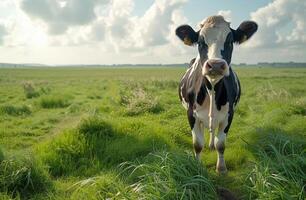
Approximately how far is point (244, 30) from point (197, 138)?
193 centimetres

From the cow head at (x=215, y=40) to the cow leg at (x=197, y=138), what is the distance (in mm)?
1065

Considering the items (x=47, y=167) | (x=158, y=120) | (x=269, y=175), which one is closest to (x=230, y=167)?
(x=269, y=175)

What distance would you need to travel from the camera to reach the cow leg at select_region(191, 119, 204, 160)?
19.9 feet

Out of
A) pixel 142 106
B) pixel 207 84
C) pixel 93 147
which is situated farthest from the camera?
pixel 142 106

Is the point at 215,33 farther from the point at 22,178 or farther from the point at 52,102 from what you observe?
the point at 52,102

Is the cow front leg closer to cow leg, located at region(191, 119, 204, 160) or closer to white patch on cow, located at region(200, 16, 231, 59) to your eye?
cow leg, located at region(191, 119, 204, 160)

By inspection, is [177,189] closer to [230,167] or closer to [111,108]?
[230,167]

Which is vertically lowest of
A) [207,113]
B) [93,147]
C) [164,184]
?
[93,147]

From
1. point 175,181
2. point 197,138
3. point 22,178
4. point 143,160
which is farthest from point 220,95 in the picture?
point 22,178

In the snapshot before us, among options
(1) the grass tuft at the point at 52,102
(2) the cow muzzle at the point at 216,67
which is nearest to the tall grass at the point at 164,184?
(2) the cow muzzle at the point at 216,67

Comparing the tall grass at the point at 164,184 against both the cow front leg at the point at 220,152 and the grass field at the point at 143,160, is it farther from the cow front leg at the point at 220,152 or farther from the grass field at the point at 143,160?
the cow front leg at the point at 220,152

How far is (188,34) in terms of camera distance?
19.3ft

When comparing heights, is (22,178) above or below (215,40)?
below

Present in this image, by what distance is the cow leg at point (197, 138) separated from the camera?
6.08 meters
